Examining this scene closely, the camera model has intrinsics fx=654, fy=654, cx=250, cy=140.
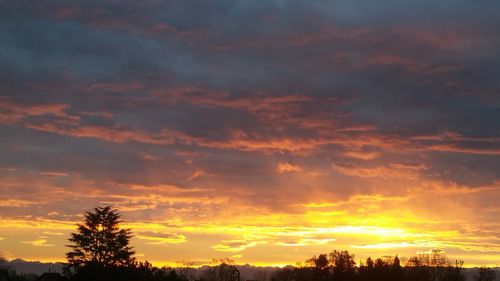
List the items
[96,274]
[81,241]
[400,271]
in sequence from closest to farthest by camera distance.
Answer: [96,274]
[81,241]
[400,271]

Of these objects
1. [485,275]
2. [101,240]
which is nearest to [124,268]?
[101,240]

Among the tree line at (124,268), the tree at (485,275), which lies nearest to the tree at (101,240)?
the tree line at (124,268)

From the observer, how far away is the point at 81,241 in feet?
299

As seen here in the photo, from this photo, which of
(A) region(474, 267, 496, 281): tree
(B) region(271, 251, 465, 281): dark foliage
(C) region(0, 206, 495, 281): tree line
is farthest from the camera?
(A) region(474, 267, 496, 281): tree

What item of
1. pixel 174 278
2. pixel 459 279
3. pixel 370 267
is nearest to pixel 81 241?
pixel 174 278

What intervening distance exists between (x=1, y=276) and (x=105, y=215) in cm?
1955

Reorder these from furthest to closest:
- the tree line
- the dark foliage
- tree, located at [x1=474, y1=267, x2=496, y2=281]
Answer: tree, located at [x1=474, y1=267, x2=496, y2=281] → the dark foliage → the tree line

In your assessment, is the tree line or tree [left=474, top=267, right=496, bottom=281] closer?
the tree line

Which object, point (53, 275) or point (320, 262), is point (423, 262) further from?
point (53, 275)

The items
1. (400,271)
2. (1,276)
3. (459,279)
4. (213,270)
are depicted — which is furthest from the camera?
(213,270)

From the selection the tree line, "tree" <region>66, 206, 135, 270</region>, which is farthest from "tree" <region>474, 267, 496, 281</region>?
"tree" <region>66, 206, 135, 270</region>

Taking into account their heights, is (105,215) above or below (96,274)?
above

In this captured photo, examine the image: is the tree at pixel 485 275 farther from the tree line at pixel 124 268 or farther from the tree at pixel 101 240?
the tree at pixel 101 240

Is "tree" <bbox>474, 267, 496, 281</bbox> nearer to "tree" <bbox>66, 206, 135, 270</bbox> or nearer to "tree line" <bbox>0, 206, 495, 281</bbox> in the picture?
"tree line" <bbox>0, 206, 495, 281</bbox>
